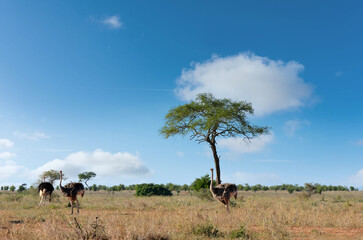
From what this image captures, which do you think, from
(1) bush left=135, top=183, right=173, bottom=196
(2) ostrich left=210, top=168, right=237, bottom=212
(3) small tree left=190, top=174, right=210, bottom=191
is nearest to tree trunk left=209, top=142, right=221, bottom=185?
(3) small tree left=190, top=174, right=210, bottom=191

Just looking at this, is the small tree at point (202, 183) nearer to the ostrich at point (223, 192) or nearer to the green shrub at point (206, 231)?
the ostrich at point (223, 192)

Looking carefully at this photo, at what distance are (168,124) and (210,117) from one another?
5684mm

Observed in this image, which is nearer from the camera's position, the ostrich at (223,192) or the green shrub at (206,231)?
the green shrub at (206,231)

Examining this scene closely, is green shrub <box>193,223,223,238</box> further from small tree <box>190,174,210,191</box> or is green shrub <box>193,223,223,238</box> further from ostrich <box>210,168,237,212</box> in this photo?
small tree <box>190,174,210,191</box>

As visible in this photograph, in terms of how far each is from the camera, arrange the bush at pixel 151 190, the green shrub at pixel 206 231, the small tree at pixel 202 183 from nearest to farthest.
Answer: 1. the green shrub at pixel 206 231
2. the small tree at pixel 202 183
3. the bush at pixel 151 190

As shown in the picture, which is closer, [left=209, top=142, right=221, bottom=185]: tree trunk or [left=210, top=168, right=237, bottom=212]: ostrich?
[left=210, top=168, right=237, bottom=212]: ostrich

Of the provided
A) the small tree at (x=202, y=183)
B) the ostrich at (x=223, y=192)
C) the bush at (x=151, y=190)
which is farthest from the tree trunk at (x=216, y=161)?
the bush at (x=151, y=190)

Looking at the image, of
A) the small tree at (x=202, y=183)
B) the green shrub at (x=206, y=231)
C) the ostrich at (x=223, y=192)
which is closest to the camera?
the green shrub at (x=206, y=231)

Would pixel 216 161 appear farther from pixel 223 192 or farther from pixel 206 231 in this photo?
pixel 206 231

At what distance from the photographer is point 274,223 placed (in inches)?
477

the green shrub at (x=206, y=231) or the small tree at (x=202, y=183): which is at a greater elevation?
the small tree at (x=202, y=183)

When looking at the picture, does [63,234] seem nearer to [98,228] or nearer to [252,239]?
[98,228]

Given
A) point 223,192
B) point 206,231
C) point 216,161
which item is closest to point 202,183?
point 216,161

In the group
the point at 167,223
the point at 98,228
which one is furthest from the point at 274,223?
the point at 98,228
